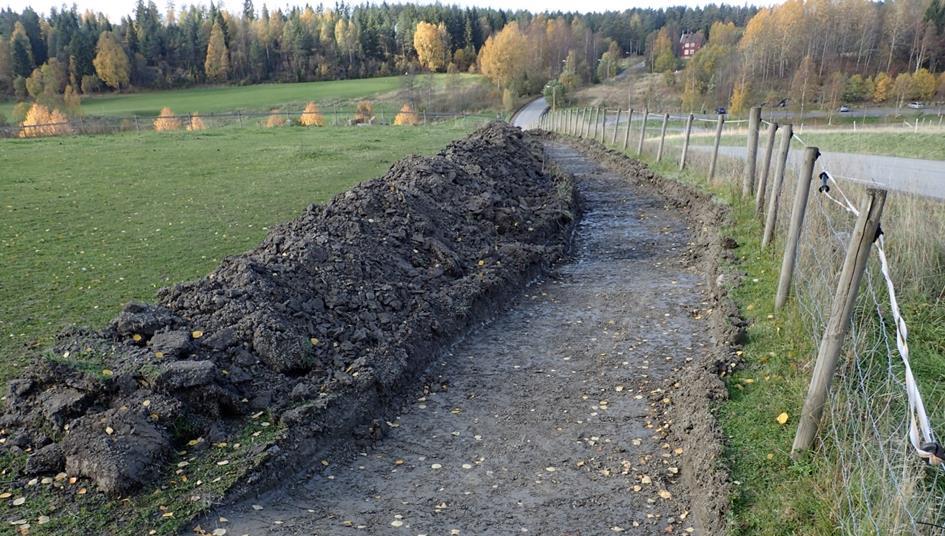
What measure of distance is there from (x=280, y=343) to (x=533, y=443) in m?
2.22

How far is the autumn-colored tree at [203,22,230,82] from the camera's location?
313 ft

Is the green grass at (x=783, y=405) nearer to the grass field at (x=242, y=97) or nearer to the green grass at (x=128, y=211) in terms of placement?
the green grass at (x=128, y=211)

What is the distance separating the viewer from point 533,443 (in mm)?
5141

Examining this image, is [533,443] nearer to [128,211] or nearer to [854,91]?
[128,211]

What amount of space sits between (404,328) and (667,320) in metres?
2.97

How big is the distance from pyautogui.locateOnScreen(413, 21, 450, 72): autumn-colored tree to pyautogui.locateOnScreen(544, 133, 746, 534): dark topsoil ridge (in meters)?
104

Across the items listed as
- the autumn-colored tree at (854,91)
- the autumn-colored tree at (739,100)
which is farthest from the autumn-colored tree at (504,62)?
the autumn-colored tree at (854,91)

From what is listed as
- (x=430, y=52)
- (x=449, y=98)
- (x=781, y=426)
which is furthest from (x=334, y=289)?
(x=430, y=52)

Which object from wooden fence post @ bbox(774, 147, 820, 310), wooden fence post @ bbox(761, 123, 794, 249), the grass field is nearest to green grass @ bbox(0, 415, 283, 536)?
wooden fence post @ bbox(774, 147, 820, 310)

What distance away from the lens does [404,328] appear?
21.4 feet

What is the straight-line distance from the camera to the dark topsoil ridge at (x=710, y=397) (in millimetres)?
4164

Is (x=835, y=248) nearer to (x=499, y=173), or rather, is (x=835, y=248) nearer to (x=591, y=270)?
(x=591, y=270)

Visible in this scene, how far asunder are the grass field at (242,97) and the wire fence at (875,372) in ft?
→ 218

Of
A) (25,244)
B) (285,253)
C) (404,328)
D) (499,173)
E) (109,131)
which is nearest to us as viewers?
(404,328)
